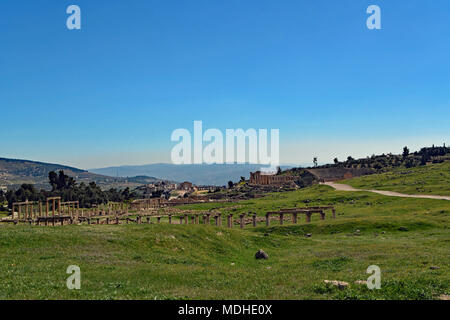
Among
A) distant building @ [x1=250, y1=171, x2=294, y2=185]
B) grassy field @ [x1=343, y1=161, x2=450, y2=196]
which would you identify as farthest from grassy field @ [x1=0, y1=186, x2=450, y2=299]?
distant building @ [x1=250, y1=171, x2=294, y2=185]

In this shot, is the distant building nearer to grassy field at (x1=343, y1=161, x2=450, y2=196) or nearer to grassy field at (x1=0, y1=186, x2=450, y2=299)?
grassy field at (x1=343, y1=161, x2=450, y2=196)

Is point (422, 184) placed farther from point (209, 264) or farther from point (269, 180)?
point (209, 264)

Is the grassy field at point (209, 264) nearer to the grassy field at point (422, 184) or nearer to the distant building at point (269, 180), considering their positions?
the grassy field at point (422, 184)

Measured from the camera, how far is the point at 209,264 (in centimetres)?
2659

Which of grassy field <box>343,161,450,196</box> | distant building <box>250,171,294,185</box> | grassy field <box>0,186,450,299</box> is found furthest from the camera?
distant building <box>250,171,294,185</box>

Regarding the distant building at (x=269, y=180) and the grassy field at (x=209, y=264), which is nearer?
the grassy field at (x=209, y=264)

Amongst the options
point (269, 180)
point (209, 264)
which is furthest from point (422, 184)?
point (209, 264)

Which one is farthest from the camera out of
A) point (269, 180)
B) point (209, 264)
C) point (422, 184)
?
point (269, 180)

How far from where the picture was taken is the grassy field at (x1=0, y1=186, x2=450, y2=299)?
15.7 m

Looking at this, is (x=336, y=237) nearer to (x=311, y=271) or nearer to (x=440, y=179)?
Answer: (x=311, y=271)

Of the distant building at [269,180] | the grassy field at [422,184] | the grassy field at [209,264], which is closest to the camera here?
the grassy field at [209,264]

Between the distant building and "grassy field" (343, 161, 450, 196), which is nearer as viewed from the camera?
Answer: "grassy field" (343, 161, 450, 196)

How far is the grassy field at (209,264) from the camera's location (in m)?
15.7

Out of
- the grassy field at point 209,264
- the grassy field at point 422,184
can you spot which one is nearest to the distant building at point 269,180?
the grassy field at point 422,184
